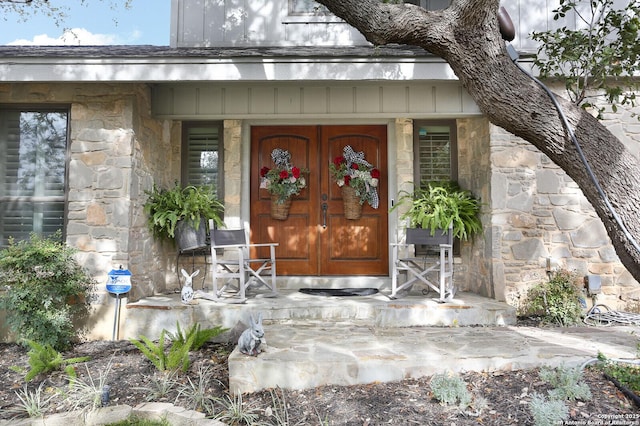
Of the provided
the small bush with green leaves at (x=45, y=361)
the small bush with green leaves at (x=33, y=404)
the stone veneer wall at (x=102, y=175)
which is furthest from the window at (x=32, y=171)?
the small bush with green leaves at (x=33, y=404)

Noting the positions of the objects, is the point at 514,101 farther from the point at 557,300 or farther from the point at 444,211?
the point at 557,300

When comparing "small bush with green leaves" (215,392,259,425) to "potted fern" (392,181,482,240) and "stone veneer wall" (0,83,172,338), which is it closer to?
"stone veneer wall" (0,83,172,338)

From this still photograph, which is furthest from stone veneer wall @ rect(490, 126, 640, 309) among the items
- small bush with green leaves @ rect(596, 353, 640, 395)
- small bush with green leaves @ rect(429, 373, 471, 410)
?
small bush with green leaves @ rect(429, 373, 471, 410)

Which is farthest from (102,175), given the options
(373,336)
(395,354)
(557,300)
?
(557,300)

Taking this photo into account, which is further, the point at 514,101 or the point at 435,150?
the point at 435,150

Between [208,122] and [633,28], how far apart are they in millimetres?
4247

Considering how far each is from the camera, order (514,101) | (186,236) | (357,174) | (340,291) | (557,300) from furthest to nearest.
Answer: (357,174), (340,291), (186,236), (557,300), (514,101)

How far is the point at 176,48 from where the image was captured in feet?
16.1

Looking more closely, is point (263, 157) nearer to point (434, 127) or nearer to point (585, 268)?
point (434, 127)

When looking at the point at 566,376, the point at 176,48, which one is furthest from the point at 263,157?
the point at 566,376

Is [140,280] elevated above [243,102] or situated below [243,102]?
below

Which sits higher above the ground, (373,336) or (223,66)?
(223,66)

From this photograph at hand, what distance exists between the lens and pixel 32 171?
14.5ft

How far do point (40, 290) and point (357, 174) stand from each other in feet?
11.0
